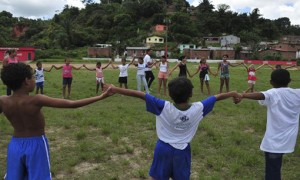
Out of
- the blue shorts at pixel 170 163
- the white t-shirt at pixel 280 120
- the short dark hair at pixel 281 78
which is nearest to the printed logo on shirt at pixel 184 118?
the blue shorts at pixel 170 163

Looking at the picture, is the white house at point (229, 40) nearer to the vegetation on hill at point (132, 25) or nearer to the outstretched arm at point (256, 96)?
the vegetation on hill at point (132, 25)

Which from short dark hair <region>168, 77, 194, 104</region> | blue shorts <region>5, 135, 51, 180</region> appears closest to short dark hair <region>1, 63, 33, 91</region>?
blue shorts <region>5, 135, 51, 180</region>

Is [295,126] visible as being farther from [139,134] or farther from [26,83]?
[139,134]

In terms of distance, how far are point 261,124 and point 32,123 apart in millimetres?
7289

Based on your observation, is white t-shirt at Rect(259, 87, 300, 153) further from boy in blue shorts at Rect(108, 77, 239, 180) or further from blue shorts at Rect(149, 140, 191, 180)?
blue shorts at Rect(149, 140, 191, 180)

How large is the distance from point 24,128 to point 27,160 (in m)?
0.34

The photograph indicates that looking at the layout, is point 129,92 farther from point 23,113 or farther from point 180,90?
point 23,113

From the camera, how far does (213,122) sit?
977 cm

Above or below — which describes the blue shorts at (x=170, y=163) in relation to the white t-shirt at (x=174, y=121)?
below

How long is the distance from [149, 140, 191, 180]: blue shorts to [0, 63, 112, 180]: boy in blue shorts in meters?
1.19

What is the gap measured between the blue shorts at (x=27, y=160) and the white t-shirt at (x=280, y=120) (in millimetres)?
2794

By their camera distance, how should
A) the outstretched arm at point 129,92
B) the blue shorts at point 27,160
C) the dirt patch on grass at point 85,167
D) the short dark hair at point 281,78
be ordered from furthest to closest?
the dirt patch on grass at point 85,167
the short dark hair at point 281,78
the outstretched arm at point 129,92
the blue shorts at point 27,160

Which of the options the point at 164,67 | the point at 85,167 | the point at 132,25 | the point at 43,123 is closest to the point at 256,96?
the point at 43,123

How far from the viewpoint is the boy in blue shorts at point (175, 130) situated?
12.3 ft
